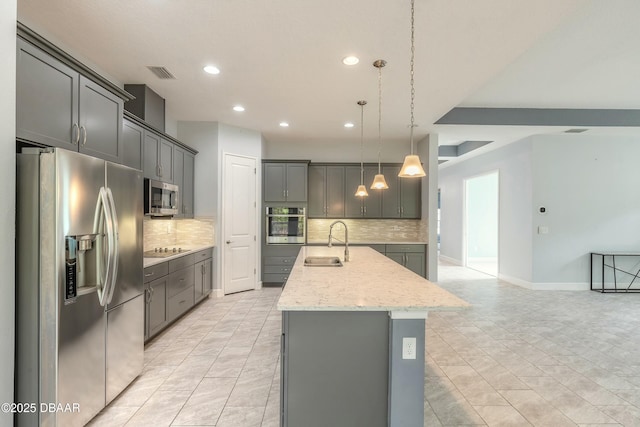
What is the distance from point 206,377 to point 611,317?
5.02 m

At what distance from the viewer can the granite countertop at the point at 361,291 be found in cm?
154

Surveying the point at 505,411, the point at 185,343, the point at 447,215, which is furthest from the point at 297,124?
the point at 447,215

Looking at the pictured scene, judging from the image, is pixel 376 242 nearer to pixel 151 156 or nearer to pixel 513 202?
pixel 513 202

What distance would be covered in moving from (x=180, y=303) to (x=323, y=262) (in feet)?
6.48

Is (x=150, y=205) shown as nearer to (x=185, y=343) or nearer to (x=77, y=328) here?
(x=185, y=343)

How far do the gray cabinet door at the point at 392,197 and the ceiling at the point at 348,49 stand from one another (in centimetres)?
158

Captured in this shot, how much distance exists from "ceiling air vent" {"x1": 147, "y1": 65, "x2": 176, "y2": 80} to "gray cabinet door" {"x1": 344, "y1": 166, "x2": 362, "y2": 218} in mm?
3452

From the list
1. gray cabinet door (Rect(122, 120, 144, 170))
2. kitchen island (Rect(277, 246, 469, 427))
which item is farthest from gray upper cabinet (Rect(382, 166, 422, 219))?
kitchen island (Rect(277, 246, 469, 427))

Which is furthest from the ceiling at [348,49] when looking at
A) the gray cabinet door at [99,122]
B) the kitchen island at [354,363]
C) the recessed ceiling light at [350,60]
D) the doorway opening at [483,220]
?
the doorway opening at [483,220]

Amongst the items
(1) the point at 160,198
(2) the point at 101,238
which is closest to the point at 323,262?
(2) the point at 101,238

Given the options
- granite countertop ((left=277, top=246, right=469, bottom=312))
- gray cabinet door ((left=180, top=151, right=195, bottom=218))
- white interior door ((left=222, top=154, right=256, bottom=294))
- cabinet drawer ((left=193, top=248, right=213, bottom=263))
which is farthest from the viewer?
white interior door ((left=222, top=154, right=256, bottom=294))

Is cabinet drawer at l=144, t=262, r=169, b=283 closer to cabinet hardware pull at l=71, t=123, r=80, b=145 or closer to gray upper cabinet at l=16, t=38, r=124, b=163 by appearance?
gray upper cabinet at l=16, t=38, r=124, b=163

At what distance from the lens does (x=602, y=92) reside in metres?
4.10

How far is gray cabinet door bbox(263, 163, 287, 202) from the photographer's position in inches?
222
